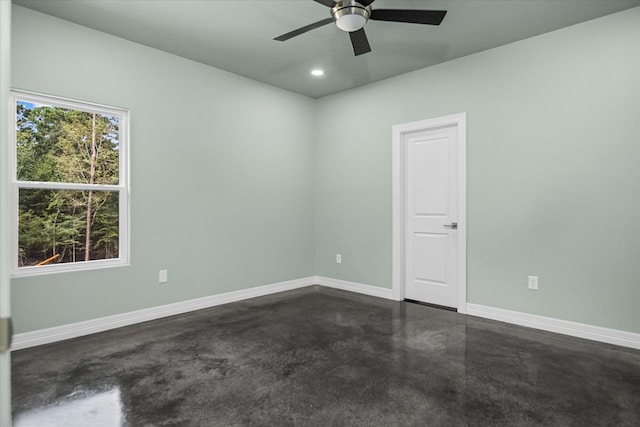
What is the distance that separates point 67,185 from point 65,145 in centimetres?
37

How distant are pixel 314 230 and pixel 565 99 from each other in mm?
3421

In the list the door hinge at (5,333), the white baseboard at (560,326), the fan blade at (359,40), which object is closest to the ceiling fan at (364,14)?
the fan blade at (359,40)

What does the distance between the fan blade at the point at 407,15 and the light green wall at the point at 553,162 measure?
62.5 inches

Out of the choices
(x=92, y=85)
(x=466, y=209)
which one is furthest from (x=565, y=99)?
(x=92, y=85)

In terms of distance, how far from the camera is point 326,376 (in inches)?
97.7

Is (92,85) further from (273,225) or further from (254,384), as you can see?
(254,384)

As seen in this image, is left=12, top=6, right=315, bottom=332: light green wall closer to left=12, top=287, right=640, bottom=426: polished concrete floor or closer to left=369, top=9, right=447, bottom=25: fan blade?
left=12, top=287, right=640, bottom=426: polished concrete floor

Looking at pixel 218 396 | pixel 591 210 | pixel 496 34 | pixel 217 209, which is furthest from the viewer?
pixel 217 209

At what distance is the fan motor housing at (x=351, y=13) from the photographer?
8.12ft

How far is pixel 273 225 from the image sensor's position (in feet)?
16.1

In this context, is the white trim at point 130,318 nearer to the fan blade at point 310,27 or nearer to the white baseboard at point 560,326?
the white baseboard at point 560,326

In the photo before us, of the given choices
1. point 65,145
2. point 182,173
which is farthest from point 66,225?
point 182,173

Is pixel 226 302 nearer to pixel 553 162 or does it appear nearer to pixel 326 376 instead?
pixel 326 376

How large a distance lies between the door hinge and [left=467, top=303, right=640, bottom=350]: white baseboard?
154 inches
